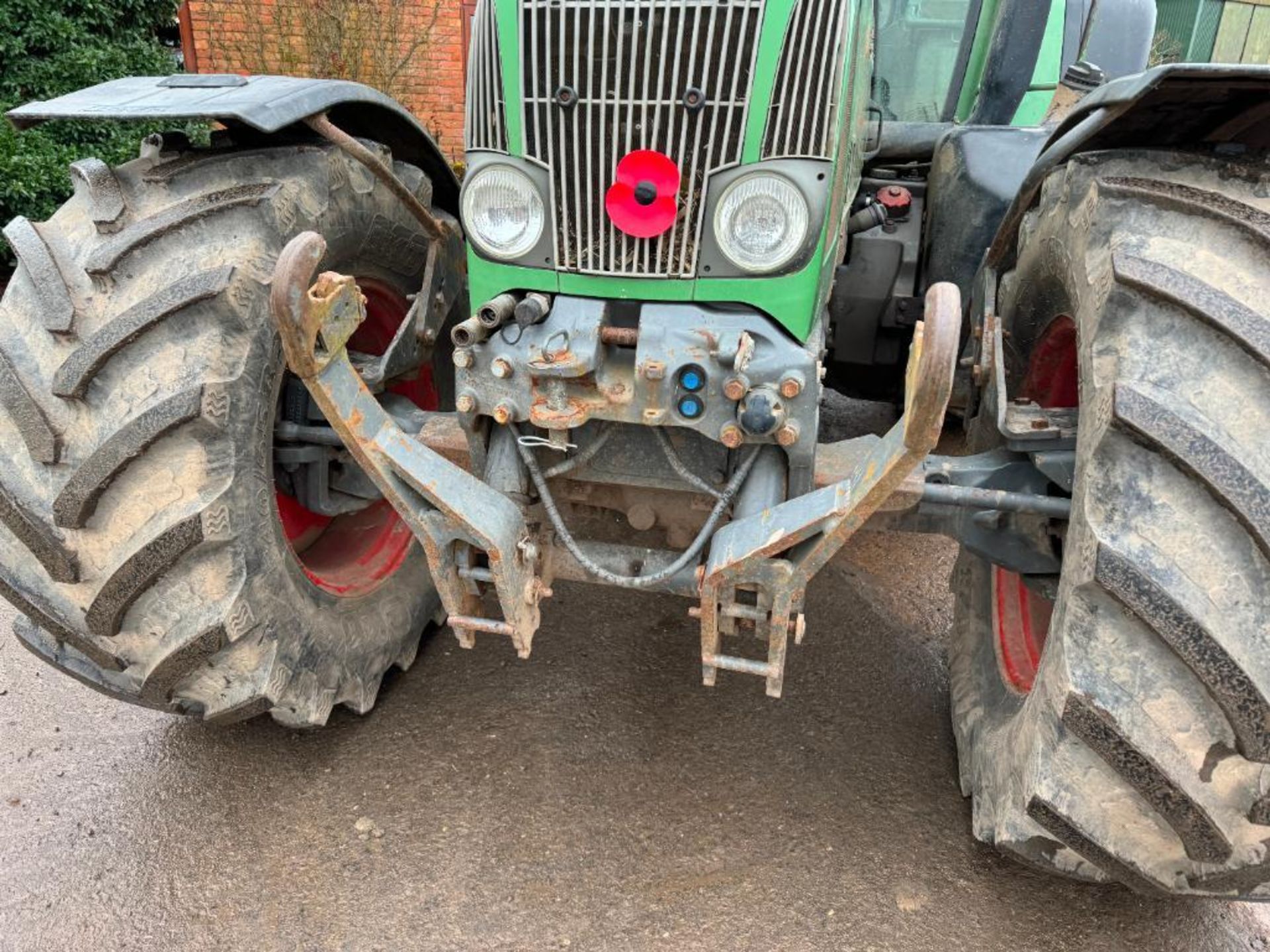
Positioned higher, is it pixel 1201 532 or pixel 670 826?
pixel 1201 532

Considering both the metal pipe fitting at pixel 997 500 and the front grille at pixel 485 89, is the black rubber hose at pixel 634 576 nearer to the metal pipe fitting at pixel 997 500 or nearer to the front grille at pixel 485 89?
the metal pipe fitting at pixel 997 500

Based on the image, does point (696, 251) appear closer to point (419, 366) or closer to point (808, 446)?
point (808, 446)

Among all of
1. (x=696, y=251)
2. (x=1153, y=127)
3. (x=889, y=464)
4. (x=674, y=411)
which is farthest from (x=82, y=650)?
(x=1153, y=127)

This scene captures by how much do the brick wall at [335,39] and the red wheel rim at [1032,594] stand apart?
25.9ft

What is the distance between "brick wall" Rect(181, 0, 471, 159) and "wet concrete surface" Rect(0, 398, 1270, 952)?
7.52 metres

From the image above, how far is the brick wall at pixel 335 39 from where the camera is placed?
898 centimetres

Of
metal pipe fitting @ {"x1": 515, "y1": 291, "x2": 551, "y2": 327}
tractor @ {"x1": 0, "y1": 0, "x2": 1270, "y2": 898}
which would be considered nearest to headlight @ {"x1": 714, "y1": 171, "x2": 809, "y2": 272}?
tractor @ {"x1": 0, "y1": 0, "x2": 1270, "y2": 898}

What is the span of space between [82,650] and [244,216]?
41.5 inches

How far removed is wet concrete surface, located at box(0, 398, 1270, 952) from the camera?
2217 mm

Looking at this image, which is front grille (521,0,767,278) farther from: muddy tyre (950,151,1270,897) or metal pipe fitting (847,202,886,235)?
metal pipe fitting (847,202,886,235)

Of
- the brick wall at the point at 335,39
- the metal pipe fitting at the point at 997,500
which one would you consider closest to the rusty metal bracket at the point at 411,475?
the metal pipe fitting at the point at 997,500

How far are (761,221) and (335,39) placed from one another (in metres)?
8.46

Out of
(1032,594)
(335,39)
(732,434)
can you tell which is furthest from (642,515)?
(335,39)

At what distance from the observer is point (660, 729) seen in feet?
9.32
